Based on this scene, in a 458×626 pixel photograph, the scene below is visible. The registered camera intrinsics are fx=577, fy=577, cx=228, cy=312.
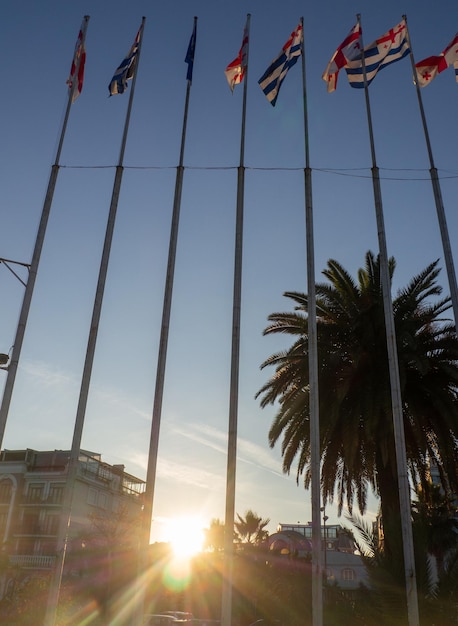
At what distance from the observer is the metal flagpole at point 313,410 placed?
12.4 meters

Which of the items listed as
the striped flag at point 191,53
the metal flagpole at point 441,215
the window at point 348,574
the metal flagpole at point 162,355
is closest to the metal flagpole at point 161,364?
the metal flagpole at point 162,355

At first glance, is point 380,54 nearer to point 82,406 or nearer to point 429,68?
point 429,68

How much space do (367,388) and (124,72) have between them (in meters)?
13.7

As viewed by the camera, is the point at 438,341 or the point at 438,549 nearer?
the point at 438,341

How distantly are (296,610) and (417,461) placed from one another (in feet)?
26.6

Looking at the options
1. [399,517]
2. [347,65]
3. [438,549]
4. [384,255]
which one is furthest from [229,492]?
[438,549]

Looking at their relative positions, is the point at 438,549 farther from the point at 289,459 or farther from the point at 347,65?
the point at 347,65

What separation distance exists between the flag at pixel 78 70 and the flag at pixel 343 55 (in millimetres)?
7704

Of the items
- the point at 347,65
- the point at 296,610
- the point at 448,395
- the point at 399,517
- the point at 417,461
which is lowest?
the point at 296,610

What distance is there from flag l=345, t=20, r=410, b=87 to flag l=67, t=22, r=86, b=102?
841 centimetres

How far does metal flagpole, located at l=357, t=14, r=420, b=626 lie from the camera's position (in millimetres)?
12289

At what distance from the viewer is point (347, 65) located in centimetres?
1808

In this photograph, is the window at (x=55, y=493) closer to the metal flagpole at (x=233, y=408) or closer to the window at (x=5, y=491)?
the window at (x=5, y=491)

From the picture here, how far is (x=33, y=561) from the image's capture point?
49094 millimetres
